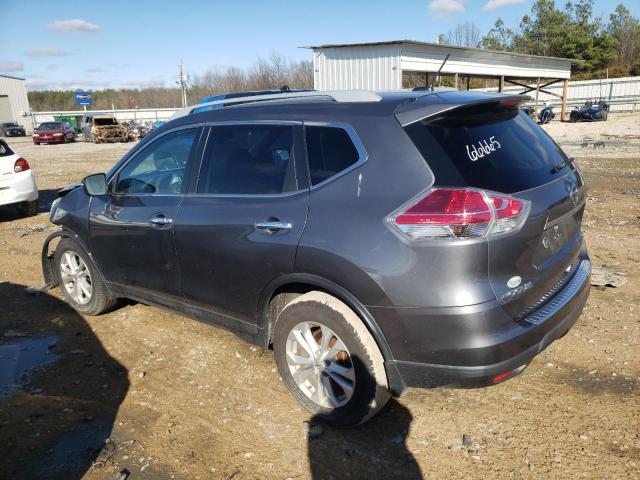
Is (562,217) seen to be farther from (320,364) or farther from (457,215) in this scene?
(320,364)

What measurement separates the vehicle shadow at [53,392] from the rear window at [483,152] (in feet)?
8.07

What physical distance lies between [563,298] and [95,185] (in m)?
3.62

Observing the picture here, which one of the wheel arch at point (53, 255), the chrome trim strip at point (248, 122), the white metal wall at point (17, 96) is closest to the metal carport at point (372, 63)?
the wheel arch at point (53, 255)

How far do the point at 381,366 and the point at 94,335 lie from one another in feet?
9.22

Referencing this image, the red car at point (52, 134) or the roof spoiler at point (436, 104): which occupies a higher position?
the roof spoiler at point (436, 104)

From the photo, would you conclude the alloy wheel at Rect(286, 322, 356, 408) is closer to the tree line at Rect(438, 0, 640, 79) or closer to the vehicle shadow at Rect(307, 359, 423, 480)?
the vehicle shadow at Rect(307, 359, 423, 480)

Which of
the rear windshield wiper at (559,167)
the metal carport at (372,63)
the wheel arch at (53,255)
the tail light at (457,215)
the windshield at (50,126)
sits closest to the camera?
the tail light at (457,215)

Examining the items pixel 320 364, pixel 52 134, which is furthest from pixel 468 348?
pixel 52 134

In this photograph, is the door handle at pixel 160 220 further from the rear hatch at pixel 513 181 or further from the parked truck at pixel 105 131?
the parked truck at pixel 105 131

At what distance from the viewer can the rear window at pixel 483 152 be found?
2.56m

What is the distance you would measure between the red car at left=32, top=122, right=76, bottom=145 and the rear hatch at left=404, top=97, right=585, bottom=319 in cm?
3977

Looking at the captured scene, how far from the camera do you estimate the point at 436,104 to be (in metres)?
2.72

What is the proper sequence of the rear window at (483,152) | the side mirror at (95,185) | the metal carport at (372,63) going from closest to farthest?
the rear window at (483,152)
the side mirror at (95,185)
the metal carport at (372,63)

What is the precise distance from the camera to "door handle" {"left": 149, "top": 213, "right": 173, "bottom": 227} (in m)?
3.64
